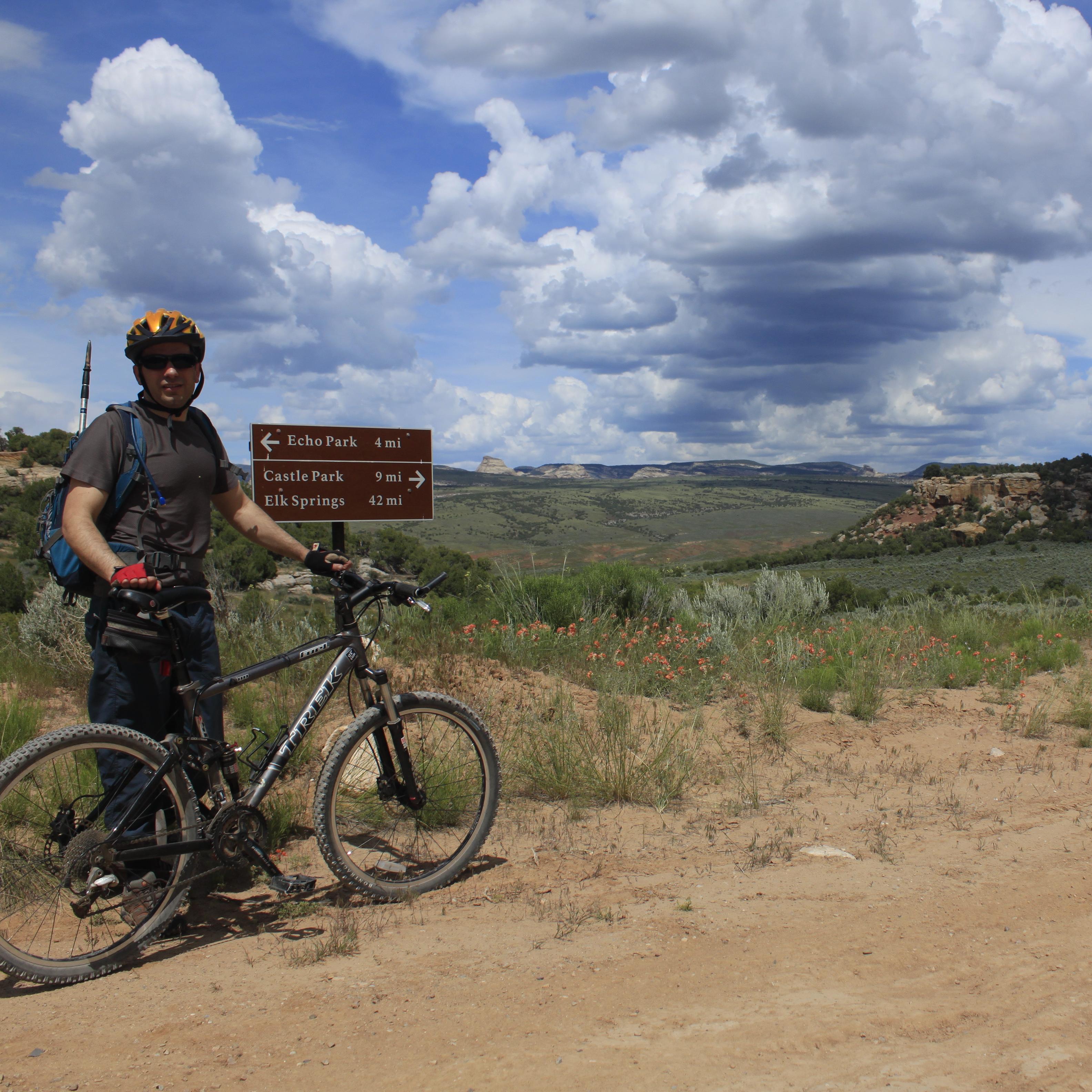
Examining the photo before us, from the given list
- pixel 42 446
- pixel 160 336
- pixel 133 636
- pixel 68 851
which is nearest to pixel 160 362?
pixel 160 336

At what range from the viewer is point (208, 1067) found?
97.9 inches

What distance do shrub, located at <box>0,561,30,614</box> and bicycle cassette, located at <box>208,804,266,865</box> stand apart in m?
9.70

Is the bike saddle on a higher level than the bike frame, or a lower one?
higher

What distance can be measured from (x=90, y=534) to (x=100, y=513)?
156mm

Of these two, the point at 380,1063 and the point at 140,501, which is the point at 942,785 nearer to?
the point at 380,1063

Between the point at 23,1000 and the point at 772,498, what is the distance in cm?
10816

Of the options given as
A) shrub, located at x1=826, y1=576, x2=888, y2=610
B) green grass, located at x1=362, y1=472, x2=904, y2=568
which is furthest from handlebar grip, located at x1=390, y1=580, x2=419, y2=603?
green grass, located at x1=362, y1=472, x2=904, y2=568

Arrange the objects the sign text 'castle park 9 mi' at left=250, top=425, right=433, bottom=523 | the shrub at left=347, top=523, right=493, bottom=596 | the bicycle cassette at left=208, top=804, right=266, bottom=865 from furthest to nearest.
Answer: the shrub at left=347, top=523, right=493, bottom=596 → the sign text 'castle park 9 mi' at left=250, top=425, right=433, bottom=523 → the bicycle cassette at left=208, top=804, right=266, bottom=865

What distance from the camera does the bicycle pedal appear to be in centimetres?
364

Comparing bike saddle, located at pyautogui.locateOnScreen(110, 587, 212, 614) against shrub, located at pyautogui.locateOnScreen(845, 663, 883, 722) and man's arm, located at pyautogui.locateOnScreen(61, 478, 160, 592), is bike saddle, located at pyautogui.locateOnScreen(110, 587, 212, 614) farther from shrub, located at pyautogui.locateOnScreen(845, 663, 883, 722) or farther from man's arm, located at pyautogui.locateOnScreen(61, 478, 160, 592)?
shrub, located at pyautogui.locateOnScreen(845, 663, 883, 722)

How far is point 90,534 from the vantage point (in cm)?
323

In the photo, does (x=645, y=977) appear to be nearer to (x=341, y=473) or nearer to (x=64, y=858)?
(x=64, y=858)

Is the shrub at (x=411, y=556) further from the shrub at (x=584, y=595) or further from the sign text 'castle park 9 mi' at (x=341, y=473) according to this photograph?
the sign text 'castle park 9 mi' at (x=341, y=473)

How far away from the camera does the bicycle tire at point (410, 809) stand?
369cm
